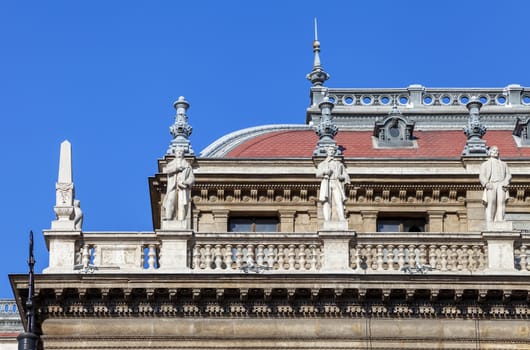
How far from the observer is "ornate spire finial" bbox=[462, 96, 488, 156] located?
60.8m

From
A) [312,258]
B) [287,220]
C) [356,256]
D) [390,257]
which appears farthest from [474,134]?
[312,258]

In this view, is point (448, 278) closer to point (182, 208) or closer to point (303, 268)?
point (303, 268)

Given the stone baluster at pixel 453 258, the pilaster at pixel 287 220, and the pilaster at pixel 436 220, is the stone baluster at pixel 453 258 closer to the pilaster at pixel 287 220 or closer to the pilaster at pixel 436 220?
the pilaster at pixel 436 220

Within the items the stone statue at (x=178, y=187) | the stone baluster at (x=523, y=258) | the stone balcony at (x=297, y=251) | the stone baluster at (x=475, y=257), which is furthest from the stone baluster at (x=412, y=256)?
the stone statue at (x=178, y=187)

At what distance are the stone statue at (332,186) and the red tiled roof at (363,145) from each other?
25.2 feet

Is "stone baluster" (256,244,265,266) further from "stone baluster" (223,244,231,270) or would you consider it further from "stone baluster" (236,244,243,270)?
"stone baluster" (223,244,231,270)

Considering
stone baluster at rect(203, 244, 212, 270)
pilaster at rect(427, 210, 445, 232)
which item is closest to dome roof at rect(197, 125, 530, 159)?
pilaster at rect(427, 210, 445, 232)

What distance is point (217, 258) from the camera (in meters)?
53.2

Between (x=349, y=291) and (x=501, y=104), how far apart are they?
18.5 m

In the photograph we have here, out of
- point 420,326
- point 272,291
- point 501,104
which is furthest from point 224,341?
point 501,104

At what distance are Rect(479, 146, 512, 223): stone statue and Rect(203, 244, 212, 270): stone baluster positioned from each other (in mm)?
7610

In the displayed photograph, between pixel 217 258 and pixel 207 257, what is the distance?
0.27m

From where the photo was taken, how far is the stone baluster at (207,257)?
5302 cm

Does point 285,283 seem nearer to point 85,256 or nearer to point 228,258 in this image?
point 228,258
